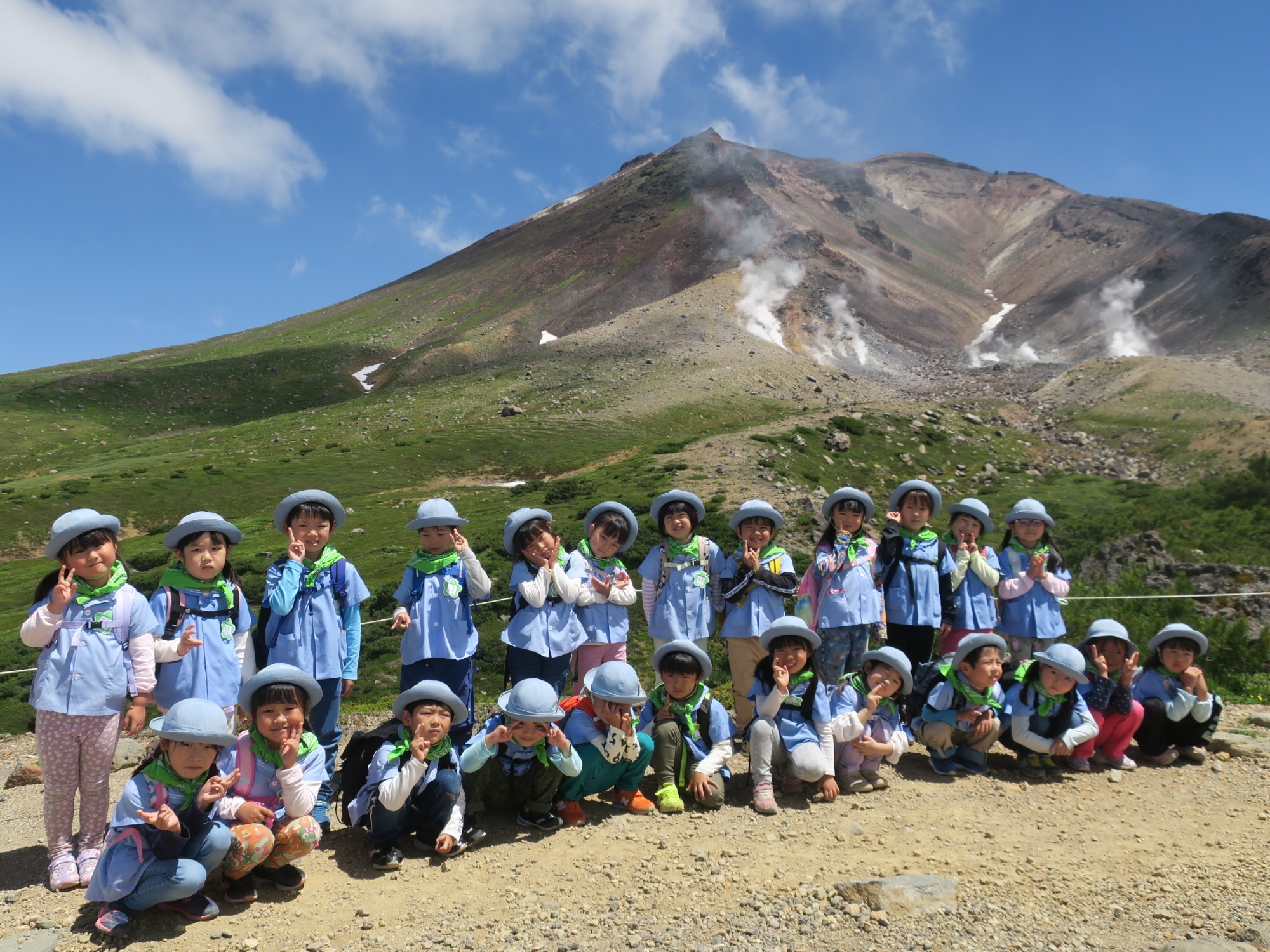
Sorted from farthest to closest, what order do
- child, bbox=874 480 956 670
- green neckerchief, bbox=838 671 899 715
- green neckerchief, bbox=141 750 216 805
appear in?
child, bbox=874 480 956 670 < green neckerchief, bbox=838 671 899 715 < green neckerchief, bbox=141 750 216 805

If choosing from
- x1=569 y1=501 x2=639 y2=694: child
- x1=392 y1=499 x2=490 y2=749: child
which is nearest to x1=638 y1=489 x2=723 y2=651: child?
x1=569 y1=501 x2=639 y2=694: child

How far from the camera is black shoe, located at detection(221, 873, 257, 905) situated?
171 inches

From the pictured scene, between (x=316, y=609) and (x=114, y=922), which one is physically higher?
(x=316, y=609)

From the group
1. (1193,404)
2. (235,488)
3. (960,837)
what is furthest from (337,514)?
(1193,404)

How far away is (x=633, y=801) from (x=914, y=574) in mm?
2981

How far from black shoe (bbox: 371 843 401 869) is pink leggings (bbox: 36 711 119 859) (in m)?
1.63

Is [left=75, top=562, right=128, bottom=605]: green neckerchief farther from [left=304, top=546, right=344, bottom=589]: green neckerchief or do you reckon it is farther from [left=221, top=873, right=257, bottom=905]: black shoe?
[left=221, top=873, right=257, bottom=905]: black shoe

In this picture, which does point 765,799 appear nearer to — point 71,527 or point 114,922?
point 114,922

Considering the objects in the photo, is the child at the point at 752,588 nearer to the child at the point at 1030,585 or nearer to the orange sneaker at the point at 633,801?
the orange sneaker at the point at 633,801

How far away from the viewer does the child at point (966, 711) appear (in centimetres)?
603

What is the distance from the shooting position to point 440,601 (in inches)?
237

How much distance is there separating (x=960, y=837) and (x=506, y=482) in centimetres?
2862

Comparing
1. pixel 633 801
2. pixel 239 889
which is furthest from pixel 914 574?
pixel 239 889

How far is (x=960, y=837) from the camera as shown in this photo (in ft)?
16.8
